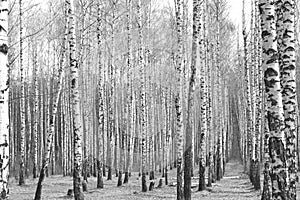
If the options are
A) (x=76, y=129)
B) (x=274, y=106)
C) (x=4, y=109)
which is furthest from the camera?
(x=76, y=129)

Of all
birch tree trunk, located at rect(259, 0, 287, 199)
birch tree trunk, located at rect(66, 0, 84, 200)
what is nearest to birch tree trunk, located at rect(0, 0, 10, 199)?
birch tree trunk, located at rect(259, 0, 287, 199)

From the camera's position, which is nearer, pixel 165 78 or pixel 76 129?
pixel 76 129

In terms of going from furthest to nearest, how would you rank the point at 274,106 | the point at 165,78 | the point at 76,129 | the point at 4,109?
the point at 165,78 → the point at 76,129 → the point at 274,106 → the point at 4,109

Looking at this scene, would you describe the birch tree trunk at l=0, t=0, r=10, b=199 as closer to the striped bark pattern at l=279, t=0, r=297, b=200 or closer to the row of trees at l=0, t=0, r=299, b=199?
the row of trees at l=0, t=0, r=299, b=199

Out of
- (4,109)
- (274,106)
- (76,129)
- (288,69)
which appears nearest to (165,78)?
(76,129)

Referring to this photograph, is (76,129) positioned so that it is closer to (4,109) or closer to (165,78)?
(4,109)

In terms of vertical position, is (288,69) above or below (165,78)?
below

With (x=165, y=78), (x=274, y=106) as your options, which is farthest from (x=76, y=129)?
(x=165, y=78)

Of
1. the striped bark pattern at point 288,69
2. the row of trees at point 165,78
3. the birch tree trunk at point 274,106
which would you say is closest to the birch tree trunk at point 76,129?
the row of trees at point 165,78

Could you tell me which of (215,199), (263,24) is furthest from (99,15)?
(263,24)

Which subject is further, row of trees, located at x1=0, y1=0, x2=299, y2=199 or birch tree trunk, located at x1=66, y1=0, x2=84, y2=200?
birch tree trunk, located at x1=66, y1=0, x2=84, y2=200

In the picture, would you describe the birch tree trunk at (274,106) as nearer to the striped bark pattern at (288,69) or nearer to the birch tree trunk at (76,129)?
the striped bark pattern at (288,69)

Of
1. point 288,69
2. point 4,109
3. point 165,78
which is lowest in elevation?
point 4,109

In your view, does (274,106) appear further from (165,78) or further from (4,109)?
(165,78)
